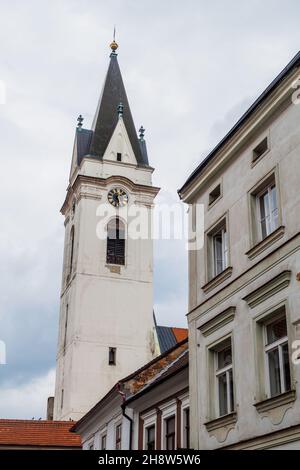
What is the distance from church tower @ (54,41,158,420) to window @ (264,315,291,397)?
37895mm

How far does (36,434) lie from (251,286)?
2878 cm

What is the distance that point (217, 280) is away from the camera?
18625mm

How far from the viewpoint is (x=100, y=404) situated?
30.9 meters

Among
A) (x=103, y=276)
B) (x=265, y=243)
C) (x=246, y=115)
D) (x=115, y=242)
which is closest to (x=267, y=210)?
(x=265, y=243)

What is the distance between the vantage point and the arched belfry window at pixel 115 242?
188 feet

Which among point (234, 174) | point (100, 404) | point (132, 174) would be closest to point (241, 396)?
point (234, 174)

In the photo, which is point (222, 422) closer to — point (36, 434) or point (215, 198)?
point (215, 198)

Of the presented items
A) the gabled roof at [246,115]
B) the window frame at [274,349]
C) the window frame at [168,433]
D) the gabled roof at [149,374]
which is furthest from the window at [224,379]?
the gabled roof at [149,374]

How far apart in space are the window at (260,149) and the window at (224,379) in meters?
4.50

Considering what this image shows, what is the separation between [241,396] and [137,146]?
48975mm

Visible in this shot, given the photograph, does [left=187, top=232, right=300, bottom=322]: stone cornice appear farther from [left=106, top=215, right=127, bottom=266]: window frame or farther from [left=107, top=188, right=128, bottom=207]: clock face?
[left=107, top=188, right=128, bottom=207]: clock face

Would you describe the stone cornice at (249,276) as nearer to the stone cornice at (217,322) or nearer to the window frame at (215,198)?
the stone cornice at (217,322)

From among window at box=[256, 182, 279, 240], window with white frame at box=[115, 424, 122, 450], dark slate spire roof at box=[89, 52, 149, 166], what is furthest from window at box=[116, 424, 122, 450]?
dark slate spire roof at box=[89, 52, 149, 166]
